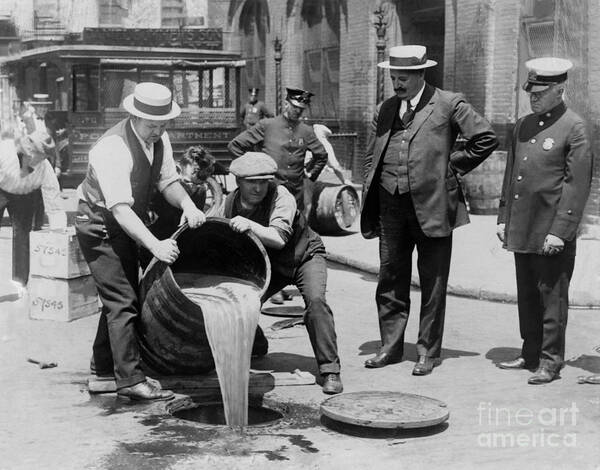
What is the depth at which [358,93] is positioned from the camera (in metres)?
20.3

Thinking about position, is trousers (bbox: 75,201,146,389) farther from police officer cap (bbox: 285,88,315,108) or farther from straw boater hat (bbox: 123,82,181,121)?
police officer cap (bbox: 285,88,315,108)

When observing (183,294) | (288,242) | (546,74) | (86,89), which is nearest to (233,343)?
(183,294)

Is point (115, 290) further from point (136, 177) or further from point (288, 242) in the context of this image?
point (288, 242)

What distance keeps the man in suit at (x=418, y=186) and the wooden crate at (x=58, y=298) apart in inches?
104

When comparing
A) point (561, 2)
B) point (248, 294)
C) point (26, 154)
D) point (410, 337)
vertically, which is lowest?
point (410, 337)

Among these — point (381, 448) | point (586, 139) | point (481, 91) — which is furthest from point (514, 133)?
point (481, 91)

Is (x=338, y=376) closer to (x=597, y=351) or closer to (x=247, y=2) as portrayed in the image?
(x=597, y=351)

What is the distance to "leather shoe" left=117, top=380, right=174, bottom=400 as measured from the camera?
19.7ft

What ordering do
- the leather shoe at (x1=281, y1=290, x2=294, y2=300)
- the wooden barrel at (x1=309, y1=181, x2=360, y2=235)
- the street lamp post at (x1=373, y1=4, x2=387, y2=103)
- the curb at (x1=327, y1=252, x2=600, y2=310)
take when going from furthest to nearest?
the street lamp post at (x1=373, y1=4, x2=387, y2=103) → the wooden barrel at (x1=309, y1=181, x2=360, y2=235) → the leather shoe at (x1=281, y1=290, x2=294, y2=300) → the curb at (x1=327, y1=252, x2=600, y2=310)

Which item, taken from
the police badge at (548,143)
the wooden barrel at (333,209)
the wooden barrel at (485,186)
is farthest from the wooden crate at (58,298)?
the wooden barrel at (485,186)

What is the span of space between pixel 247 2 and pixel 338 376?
21.9m

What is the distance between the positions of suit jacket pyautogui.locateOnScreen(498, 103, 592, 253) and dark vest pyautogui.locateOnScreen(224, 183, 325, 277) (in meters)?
1.32

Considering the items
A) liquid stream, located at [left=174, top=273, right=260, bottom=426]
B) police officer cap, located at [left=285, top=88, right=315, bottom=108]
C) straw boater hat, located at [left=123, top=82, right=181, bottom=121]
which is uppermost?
straw boater hat, located at [left=123, top=82, right=181, bottom=121]

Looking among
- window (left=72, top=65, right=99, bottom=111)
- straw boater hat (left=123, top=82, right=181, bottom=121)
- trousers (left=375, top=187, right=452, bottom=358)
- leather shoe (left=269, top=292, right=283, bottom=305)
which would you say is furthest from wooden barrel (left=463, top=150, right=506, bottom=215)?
straw boater hat (left=123, top=82, right=181, bottom=121)
